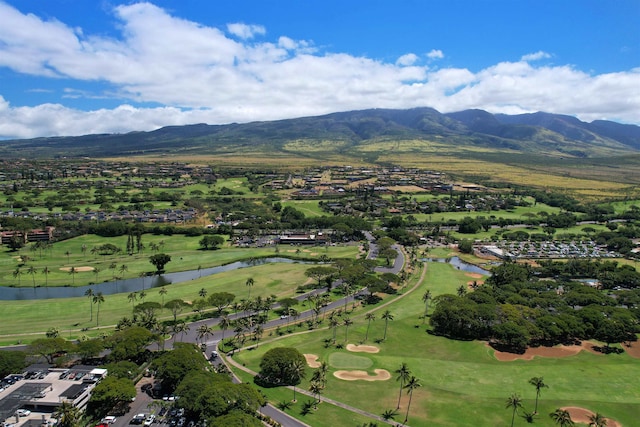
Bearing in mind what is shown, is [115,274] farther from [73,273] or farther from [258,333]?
[258,333]

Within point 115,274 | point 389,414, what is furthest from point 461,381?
point 115,274

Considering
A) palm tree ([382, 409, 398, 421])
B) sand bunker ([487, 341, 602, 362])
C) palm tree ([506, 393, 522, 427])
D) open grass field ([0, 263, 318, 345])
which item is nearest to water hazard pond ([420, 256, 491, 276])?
open grass field ([0, 263, 318, 345])

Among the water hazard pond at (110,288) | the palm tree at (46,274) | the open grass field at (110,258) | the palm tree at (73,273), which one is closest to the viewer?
the water hazard pond at (110,288)

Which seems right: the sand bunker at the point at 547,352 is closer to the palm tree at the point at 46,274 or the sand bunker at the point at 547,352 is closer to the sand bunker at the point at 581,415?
the sand bunker at the point at 581,415

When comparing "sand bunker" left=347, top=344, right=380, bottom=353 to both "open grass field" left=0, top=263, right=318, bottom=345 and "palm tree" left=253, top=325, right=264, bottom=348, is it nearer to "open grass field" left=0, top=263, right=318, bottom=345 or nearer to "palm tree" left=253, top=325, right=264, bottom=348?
"palm tree" left=253, top=325, right=264, bottom=348

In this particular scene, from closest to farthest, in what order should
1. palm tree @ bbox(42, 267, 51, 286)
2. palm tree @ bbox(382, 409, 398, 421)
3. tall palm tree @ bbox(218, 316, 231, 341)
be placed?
1. palm tree @ bbox(382, 409, 398, 421)
2. tall palm tree @ bbox(218, 316, 231, 341)
3. palm tree @ bbox(42, 267, 51, 286)

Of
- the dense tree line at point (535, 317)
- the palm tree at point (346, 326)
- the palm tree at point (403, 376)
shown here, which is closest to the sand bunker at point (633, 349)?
the dense tree line at point (535, 317)
